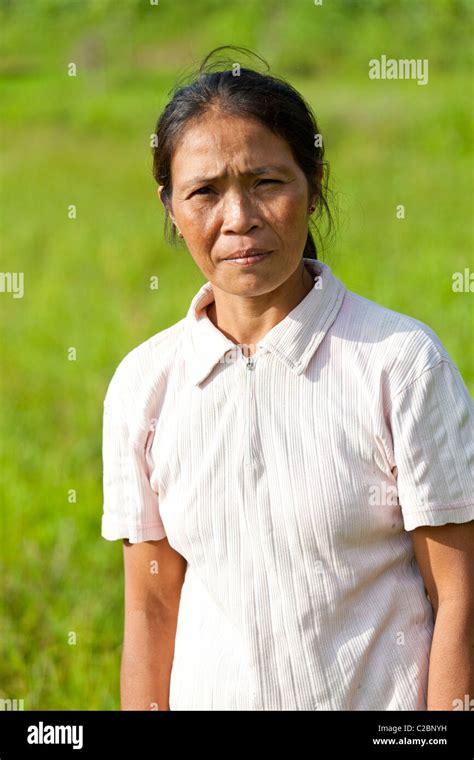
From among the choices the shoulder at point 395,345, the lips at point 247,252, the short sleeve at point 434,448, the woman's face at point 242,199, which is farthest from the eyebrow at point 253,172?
the short sleeve at point 434,448

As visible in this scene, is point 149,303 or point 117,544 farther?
point 149,303

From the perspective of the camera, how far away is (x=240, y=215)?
1.65 metres

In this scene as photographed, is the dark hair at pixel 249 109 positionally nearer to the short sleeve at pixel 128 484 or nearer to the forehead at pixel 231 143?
the forehead at pixel 231 143

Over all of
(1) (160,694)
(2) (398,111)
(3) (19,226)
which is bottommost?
(1) (160,694)

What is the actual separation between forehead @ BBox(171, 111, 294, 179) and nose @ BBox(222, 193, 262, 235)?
46 millimetres

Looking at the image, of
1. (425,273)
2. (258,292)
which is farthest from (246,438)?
(425,273)

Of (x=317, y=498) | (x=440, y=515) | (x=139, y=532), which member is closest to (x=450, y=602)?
(x=440, y=515)

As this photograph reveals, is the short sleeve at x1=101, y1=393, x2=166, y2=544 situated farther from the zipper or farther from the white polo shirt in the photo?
the zipper

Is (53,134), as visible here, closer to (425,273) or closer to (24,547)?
(425,273)

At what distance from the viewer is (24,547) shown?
380cm

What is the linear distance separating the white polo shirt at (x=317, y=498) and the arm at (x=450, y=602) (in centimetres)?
3

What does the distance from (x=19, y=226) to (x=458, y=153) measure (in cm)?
295

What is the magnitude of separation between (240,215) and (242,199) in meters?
0.02

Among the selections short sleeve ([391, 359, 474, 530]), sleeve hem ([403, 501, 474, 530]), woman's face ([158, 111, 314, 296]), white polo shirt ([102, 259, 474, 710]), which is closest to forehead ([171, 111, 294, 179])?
woman's face ([158, 111, 314, 296])
